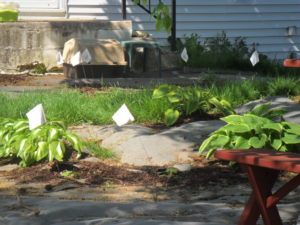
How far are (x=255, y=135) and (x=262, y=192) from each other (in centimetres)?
200

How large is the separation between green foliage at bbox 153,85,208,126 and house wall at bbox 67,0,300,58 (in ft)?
22.9

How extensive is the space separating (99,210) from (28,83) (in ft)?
20.5

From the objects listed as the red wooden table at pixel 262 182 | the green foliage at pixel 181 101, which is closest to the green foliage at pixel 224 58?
the green foliage at pixel 181 101

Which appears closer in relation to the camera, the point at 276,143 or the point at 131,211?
the point at 131,211

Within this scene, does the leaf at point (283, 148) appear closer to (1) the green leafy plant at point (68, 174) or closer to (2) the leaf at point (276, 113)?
(2) the leaf at point (276, 113)

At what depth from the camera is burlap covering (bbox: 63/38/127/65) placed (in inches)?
425

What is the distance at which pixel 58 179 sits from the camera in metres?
5.61

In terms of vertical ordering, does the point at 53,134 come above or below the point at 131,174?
above

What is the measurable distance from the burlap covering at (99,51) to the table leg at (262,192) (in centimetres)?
722

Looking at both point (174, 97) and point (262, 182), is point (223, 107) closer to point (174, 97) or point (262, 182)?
point (174, 97)

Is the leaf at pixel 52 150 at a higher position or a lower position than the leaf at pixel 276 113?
lower

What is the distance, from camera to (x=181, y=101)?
7.43 metres

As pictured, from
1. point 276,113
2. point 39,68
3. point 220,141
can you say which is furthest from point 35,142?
point 39,68

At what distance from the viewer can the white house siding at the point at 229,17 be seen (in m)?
14.3
